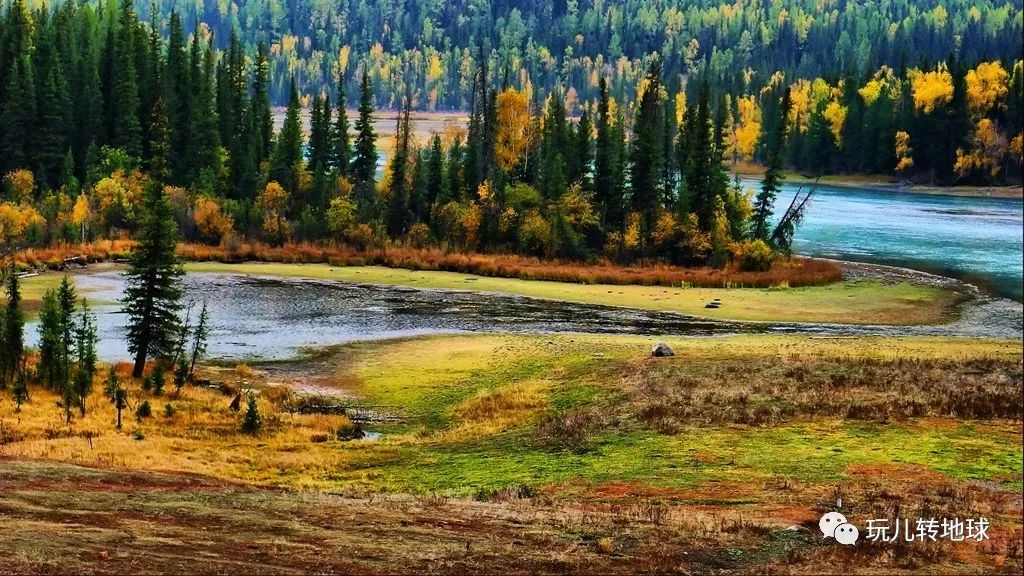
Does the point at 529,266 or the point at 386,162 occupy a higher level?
the point at 386,162

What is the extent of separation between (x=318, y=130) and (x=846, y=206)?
60.9 metres

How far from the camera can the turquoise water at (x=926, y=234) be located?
82.3m

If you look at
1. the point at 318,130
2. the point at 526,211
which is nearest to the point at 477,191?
the point at 526,211

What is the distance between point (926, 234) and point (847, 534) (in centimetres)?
8667

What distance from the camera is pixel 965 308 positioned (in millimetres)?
65812

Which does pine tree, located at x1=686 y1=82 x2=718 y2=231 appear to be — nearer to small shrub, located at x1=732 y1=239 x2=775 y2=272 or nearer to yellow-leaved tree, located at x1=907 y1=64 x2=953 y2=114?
small shrub, located at x1=732 y1=239 x2=775 y2=272

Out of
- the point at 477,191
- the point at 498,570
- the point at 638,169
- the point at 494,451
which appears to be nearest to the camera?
the point at 498,570

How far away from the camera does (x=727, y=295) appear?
241ft

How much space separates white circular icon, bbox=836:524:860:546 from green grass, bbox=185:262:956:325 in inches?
1619

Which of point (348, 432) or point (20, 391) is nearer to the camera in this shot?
point (348, 432)

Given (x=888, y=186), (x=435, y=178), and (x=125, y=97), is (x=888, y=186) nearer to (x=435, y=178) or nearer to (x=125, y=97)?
(x=435, y=178)

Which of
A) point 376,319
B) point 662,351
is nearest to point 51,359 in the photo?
point 376,319

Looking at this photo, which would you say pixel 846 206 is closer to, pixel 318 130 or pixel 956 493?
pixel 318 130

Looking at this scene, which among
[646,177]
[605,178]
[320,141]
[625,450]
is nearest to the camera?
[625,450]
